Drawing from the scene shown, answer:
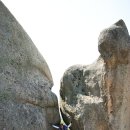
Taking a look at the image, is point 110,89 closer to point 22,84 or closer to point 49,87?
point 49,87

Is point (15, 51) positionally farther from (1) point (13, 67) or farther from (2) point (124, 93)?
(2) point (124, 93)

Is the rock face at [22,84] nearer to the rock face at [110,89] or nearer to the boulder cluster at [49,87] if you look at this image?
the boulder cluster at [49,87]

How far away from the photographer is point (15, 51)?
38.8 feet

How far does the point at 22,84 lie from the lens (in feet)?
37.9

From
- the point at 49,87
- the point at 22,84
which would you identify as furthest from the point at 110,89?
the point at 22,84

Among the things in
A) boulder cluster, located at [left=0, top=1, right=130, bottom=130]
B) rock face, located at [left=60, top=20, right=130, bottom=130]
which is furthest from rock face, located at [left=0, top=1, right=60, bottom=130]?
rock face, located at [left=60, top=20, right=130, bottom=130]

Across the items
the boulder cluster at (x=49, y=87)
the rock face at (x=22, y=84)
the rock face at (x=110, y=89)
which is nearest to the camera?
the rock face at (x=22, y=84)

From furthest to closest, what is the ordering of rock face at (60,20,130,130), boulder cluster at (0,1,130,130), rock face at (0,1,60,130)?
rock face at (60,20,130,130) < boulder cluster at (0,1,130,130) < rock face at (0,1,60,130)

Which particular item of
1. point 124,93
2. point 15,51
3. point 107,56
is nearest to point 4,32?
point 15,51

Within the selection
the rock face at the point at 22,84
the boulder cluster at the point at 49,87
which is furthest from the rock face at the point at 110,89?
the rock face at the point at 22,84

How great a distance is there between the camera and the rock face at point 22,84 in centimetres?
1090

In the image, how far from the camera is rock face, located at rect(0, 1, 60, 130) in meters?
10.9

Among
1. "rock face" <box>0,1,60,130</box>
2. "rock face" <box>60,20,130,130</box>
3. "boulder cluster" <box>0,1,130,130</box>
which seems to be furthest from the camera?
"rock face" <box>60,20,130,130</box>

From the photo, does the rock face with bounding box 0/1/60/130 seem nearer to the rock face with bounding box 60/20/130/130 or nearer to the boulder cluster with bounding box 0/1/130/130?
the boulder cluster with bounding box 0/1/130/130
